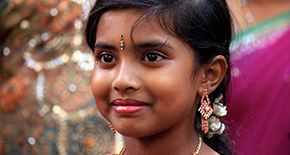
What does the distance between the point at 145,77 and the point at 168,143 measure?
0.99 feet

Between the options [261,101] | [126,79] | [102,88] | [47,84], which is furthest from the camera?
[47,84]

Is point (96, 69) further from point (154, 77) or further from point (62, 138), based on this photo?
point (62, 138)

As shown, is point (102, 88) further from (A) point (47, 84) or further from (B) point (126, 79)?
(A) point (47, 84)

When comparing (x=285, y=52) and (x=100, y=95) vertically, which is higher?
(x=100, y=95)

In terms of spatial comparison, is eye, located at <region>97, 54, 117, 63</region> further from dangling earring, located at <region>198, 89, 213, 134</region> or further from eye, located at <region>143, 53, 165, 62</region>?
dangling earring, located at <region>198, 89, 213, 134</region>

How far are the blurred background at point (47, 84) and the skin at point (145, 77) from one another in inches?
48.1

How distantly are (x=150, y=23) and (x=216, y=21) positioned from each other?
299 millimetres

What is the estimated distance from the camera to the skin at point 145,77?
1034mm

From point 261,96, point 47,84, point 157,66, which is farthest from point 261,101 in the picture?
point 47,84

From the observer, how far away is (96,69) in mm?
1200

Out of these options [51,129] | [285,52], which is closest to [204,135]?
[285,52]

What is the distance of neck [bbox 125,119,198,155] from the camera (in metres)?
1.17

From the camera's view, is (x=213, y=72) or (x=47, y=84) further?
(x=47, y=84)

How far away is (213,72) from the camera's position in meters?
1.21
